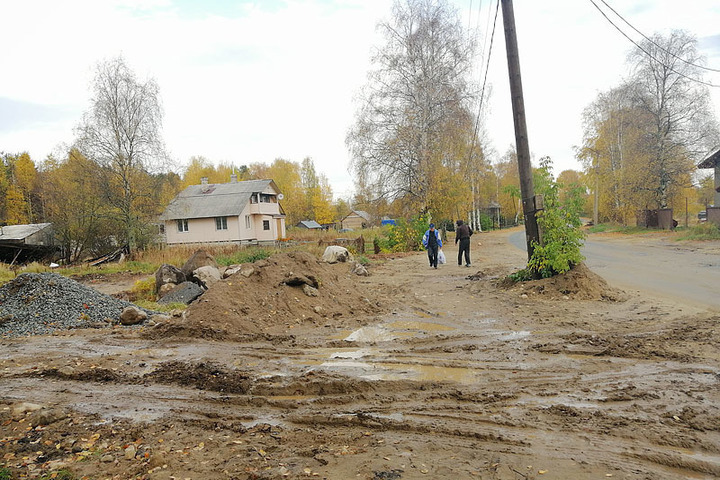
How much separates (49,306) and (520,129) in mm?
12058

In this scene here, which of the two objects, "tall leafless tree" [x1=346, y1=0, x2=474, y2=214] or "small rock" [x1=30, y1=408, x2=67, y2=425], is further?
"tall leafless tree" [x1=346, y1=0, x2=474, y2=214]

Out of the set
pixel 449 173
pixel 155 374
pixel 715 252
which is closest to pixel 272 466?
pixel 155 374

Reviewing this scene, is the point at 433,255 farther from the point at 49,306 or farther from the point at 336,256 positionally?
the point at 49,306

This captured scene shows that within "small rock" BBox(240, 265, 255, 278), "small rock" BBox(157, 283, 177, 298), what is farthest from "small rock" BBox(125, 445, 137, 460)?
Answer: "small rock" BBox(157, 283, 177, 298)

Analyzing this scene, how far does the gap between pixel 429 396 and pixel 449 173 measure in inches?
970

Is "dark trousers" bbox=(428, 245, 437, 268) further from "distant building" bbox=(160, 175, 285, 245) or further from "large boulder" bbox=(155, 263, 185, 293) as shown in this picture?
"distant building" bbox=(160, 175, 285, 245)

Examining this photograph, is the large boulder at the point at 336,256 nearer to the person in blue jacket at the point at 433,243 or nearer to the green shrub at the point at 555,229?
the person in blue jacket at the point at 433,243

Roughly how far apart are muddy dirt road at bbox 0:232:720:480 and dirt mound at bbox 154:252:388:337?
0.91 ft

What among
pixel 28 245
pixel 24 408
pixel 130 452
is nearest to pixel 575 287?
pixel 130 452

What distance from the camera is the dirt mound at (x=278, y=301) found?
8844 millimetres

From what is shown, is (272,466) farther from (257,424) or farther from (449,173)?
(449,173)

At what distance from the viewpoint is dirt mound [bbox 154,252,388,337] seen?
348 inches

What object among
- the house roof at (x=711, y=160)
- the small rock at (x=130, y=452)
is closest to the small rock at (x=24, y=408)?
the small rock at (x=130, y=452)

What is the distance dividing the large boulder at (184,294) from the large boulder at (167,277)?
104cm
